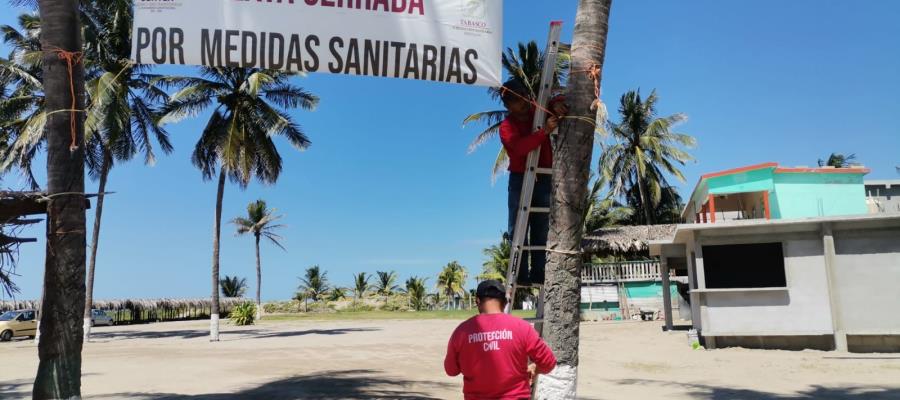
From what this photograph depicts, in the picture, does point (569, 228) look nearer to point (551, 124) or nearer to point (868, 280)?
point (551, 124)

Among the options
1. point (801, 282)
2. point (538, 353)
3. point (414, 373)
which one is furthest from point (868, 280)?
point (538, 353)

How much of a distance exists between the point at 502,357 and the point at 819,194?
63.8 ft

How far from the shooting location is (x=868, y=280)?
48.7 feet

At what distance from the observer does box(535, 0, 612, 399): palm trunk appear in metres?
4.10

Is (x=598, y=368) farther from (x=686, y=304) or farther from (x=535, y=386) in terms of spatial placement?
(x=686, y=304)

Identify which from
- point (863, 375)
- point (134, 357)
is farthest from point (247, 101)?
point (863, 375)

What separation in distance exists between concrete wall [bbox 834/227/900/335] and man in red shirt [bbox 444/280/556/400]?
578 inches

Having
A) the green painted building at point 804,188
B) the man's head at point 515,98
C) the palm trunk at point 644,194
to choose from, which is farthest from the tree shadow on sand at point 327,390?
the palm trunk at point 644,194

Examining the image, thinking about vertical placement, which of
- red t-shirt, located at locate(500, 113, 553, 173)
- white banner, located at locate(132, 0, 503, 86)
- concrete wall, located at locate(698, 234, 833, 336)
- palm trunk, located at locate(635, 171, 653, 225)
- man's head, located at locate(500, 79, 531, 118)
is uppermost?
palm trunk, located at locate(635, 171, 653, 225)

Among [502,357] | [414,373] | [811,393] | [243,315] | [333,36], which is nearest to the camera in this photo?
[502,357]

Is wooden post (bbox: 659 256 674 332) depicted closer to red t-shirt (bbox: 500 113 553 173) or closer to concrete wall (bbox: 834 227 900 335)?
concrete wall (bbox: 834 227 900 335)

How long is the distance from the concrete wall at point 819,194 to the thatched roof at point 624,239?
41.3 ft

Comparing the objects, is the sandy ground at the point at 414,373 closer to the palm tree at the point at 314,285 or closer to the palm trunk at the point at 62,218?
the palm trunk at the point at 62,218

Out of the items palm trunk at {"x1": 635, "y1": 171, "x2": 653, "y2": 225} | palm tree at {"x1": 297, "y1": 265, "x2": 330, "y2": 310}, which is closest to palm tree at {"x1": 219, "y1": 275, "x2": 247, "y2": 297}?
palm tree at {"x1": 297, "y1": 265, "x2": 330, "y2": 310}
